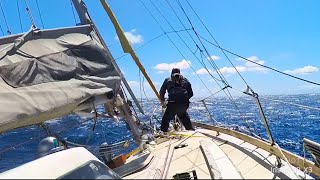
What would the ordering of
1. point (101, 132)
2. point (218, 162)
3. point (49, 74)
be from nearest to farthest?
1. point (218, 162)
2. point (49, 74)
3. point (101, 132)

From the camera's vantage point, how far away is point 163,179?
11.7 feet

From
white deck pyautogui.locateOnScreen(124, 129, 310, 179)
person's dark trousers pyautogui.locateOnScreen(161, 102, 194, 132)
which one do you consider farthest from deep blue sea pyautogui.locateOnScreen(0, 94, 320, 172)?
white deck pyautogui.locateOnScreen(124, 129, 310, 179)

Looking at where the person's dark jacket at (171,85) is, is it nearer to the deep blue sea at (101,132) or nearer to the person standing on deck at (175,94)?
the person standing on deck at (175,94)

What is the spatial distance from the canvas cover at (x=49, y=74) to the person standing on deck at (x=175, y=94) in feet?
5.62

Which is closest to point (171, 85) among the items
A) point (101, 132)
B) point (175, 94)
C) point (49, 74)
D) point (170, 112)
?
point (175, 94)

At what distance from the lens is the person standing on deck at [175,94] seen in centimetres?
767

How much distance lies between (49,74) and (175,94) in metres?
3.05

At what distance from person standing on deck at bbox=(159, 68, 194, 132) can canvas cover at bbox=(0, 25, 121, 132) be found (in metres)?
1.71

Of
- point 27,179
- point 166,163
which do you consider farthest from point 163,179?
point 27,179

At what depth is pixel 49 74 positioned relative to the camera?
546 cm

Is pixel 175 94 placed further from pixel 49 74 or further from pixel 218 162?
pixel 218 162

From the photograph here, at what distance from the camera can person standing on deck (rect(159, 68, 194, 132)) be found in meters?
7.67

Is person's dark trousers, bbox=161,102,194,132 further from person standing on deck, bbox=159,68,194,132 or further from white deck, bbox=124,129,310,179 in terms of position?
white deck, bbox=124,129,310,179

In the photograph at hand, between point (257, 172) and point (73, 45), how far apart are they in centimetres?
393
